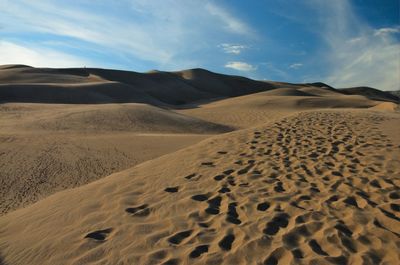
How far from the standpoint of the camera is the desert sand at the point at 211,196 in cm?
430

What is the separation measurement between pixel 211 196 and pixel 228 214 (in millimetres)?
695

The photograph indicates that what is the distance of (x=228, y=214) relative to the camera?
5.15 meters

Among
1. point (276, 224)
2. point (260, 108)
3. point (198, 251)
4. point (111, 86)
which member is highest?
point (111, 86)

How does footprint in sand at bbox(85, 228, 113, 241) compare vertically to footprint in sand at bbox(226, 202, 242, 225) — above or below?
below

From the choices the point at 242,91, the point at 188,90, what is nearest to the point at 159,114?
the point at 188,90

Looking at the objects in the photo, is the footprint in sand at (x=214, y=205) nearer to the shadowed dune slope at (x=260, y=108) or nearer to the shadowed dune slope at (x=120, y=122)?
the shadowed dune slope at (x=120, y=122)

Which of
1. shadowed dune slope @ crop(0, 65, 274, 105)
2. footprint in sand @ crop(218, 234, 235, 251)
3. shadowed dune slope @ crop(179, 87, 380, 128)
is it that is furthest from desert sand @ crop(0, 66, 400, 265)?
shadowed dune slope @ crop(0, 65, 274, 105)

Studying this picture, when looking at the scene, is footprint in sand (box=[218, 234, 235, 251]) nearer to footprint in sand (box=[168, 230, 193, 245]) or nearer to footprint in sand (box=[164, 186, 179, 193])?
footprint in sand (box=[168, 230, 193, 245])

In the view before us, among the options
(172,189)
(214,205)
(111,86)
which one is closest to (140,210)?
(172,189)

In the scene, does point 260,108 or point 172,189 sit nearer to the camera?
point 172,189

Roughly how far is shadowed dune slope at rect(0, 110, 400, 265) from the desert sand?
0.02 metres

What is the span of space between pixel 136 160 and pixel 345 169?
518cm

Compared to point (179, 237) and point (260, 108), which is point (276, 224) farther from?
point (260, 108)

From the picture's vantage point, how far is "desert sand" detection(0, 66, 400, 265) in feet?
14.1
